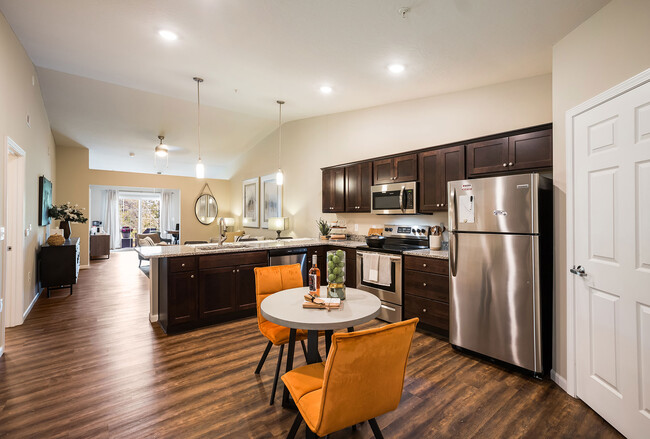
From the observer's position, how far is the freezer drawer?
96.1 inches

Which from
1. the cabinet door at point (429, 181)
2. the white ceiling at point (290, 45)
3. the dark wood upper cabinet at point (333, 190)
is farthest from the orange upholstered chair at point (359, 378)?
the dark wood upper cabinet at point (333, 190)

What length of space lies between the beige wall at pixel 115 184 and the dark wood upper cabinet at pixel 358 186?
5.92m

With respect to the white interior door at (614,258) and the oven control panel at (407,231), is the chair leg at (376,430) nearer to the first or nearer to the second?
the white interior door at (614,258)

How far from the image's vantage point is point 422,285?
3.37 meters

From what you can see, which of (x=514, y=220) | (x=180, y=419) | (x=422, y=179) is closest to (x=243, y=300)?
(x=180, y=419)

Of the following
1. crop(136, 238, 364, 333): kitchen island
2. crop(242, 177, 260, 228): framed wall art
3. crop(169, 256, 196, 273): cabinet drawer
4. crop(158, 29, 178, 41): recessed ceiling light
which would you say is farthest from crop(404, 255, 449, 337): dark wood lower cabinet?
crop(242, 177, 260, 228): framed wall art

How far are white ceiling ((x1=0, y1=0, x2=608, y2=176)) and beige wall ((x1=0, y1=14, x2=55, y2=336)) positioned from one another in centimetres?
20

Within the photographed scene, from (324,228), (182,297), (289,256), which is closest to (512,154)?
(289,256)

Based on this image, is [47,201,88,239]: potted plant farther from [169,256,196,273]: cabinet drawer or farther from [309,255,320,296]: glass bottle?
[309,255,320,296]: glass bottle

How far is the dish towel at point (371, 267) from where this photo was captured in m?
3.82

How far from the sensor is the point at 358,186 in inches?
183

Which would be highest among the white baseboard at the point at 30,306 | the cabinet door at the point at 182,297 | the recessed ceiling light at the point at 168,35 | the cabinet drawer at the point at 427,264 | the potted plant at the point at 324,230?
the recessed ceiling light at the point at 168,35

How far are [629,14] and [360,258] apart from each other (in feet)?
10.3

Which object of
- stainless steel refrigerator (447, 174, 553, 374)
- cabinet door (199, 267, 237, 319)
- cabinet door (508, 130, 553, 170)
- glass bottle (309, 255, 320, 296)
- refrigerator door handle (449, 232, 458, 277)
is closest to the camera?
glass bottle (309, 255, 320, 296)
